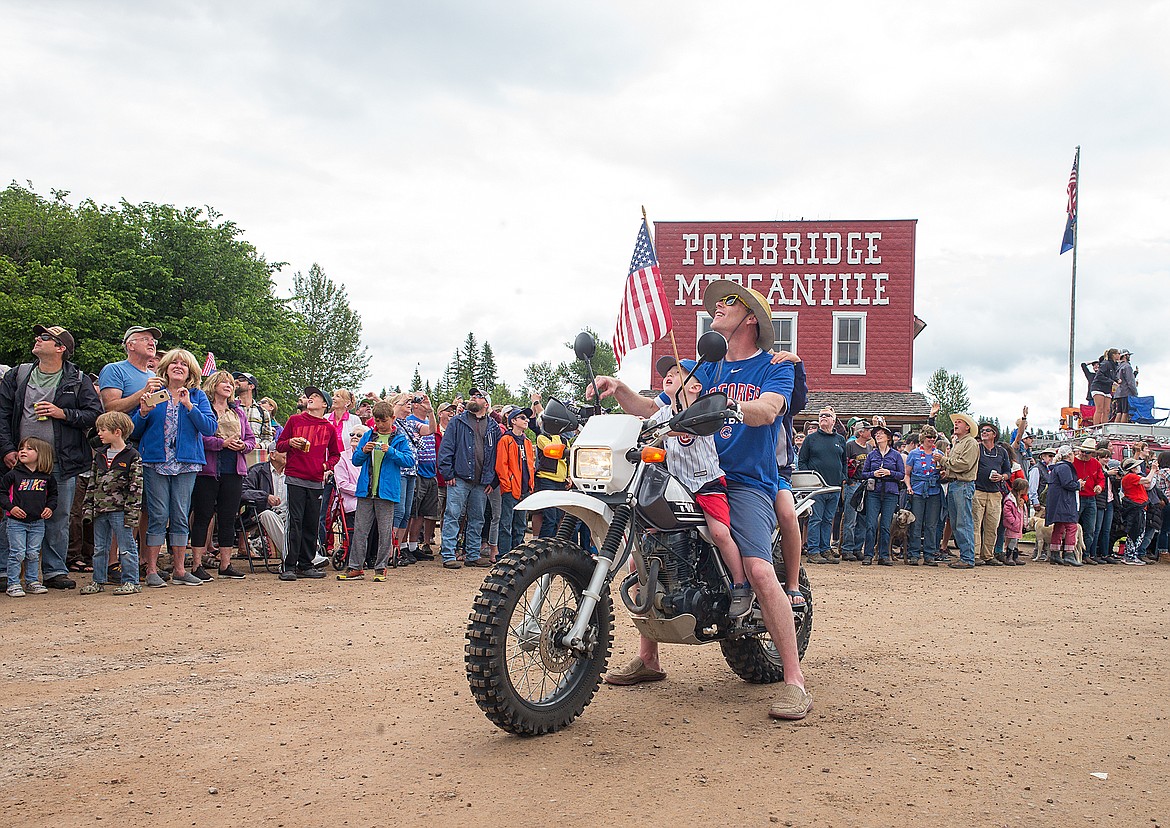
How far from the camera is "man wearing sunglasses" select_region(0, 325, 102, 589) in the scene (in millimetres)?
8492

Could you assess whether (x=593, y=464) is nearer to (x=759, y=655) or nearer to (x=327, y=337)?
(x=759, y=655)

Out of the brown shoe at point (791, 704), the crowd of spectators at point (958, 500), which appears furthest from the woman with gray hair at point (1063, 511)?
the brown shoe at point (791, 704)

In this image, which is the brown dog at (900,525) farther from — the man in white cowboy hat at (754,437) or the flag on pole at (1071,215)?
the flag on pole at (1071,215)

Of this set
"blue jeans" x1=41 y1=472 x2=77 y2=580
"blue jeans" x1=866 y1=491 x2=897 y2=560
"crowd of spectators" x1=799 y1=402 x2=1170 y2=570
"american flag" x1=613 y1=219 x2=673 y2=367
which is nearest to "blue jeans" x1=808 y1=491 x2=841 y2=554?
"crowd of spectators" x1=799 y1=402 x2=1170 y2=570

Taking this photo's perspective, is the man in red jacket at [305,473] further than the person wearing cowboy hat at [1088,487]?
No

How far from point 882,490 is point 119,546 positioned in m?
10.5

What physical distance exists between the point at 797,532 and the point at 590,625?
1429mm

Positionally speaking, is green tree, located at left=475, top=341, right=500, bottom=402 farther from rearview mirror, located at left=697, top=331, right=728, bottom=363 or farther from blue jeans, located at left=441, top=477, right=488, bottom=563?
rearview mirror, located at left=697, top=331, right=728, bottom=363

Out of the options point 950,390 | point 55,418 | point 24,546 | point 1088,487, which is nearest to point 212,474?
point 55,418

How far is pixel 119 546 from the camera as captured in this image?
8672mm

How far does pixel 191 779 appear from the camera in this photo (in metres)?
3.79

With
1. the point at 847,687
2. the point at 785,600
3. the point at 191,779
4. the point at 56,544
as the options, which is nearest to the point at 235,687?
the point at 191,779

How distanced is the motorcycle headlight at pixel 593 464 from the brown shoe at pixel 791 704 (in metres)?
1.49

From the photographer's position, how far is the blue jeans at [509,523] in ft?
42.2
